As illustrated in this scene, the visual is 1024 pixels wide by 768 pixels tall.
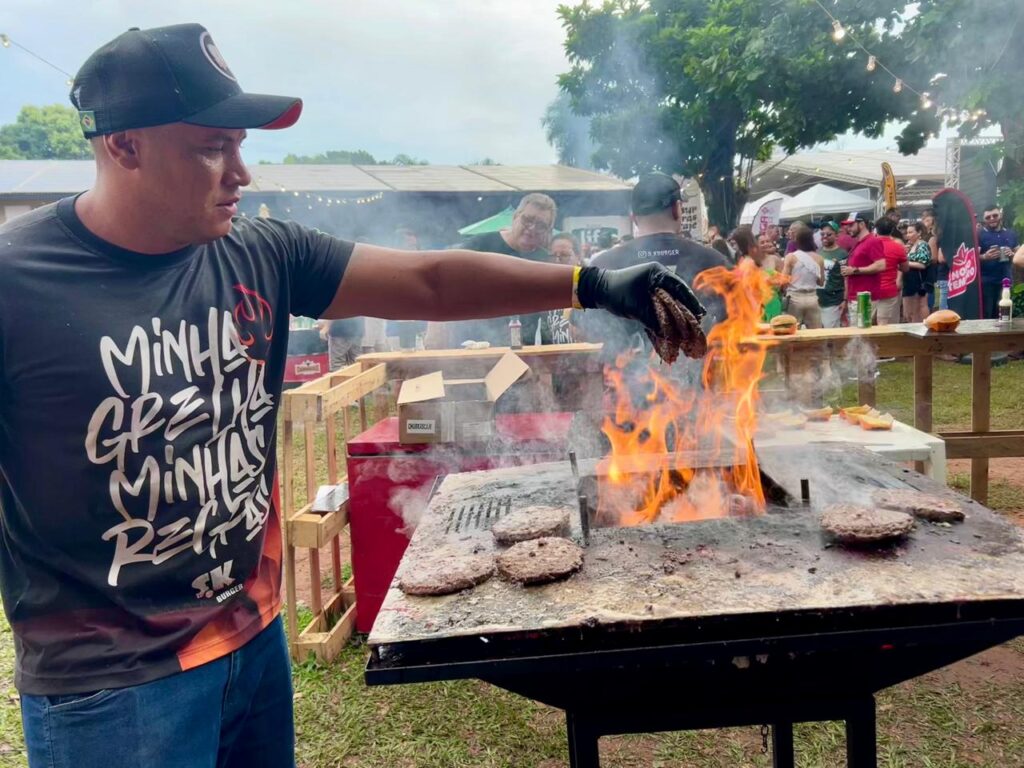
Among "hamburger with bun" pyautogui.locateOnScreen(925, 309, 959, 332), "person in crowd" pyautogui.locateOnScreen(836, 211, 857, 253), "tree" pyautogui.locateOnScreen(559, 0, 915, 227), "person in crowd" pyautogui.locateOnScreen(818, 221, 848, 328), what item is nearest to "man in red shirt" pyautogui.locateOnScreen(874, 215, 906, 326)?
"person in crowd" pyautogui.locateOnScreen(818, 221, 848, 328)

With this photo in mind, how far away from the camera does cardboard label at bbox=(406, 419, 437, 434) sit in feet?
12.5

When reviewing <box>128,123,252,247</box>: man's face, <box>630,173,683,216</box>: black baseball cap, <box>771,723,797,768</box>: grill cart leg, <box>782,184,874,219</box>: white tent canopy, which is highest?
<box>782,184,874,219</box>: white tent canopy

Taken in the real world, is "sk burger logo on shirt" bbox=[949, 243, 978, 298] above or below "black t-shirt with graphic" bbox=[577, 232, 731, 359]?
below

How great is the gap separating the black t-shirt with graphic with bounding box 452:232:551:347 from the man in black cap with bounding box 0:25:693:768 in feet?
14.2

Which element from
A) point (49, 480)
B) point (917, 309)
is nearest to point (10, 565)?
point (49, 480)

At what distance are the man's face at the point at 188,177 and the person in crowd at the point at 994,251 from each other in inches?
466

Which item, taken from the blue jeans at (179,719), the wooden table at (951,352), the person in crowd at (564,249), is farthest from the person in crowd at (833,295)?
the blue jeans at (179,719)

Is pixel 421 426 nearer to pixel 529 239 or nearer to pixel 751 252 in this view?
pixel 529 239

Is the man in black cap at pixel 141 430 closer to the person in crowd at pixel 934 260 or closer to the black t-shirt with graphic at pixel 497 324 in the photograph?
the black t-shirt with graphic at pixel 497 324

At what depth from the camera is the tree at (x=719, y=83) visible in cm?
1120

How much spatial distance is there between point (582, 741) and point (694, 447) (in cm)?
142

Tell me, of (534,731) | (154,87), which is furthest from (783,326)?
(154,87)

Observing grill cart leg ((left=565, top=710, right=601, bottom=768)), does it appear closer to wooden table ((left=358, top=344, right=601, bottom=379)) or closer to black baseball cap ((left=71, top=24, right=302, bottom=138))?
black baseball cap ((left=71, top=24, right=302, bottom=138))

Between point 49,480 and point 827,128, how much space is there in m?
14.9
